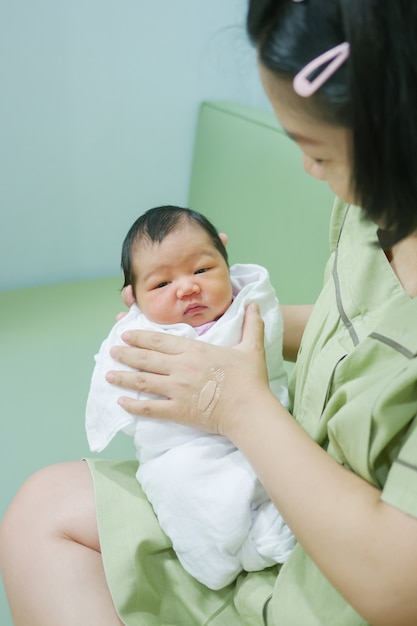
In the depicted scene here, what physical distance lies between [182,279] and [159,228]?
0.09 metres

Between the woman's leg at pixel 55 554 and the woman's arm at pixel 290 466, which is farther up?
the woman's arm at pixel 290 466

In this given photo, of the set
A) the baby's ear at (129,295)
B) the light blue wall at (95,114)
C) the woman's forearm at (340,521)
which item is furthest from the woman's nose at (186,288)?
the light blue wall at (95,114)

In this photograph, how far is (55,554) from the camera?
0.91 meters

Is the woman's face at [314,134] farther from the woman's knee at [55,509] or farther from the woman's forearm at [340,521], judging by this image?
the woman's knee at [55,509]

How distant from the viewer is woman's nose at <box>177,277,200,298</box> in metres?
1.01

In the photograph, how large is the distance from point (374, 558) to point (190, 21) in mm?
1593

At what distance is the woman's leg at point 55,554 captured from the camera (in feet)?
2.81

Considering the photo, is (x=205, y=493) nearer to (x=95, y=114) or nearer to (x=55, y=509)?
(x=55, y=509)

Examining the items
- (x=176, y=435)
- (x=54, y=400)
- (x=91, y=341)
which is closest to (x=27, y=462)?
(x=54, y=400)

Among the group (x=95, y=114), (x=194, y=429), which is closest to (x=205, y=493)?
(x=194, y=429)

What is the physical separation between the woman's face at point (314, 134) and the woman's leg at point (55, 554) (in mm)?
538

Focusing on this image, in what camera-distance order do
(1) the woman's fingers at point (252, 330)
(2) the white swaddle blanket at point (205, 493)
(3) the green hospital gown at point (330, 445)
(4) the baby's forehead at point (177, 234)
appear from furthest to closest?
(4) the baby's forehead at point (177, 234)
(1) the woman's fingers at point (252, 330)
(2) the white swaddle blanket at point (205, 493)
(3) the green hospital gown at point (330, 445)

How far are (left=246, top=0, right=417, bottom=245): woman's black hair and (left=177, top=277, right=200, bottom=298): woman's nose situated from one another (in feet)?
1.28

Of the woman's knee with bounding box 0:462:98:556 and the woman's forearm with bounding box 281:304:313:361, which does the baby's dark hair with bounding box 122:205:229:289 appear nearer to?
the woman's forearm with bounding box 281:304:313:361
